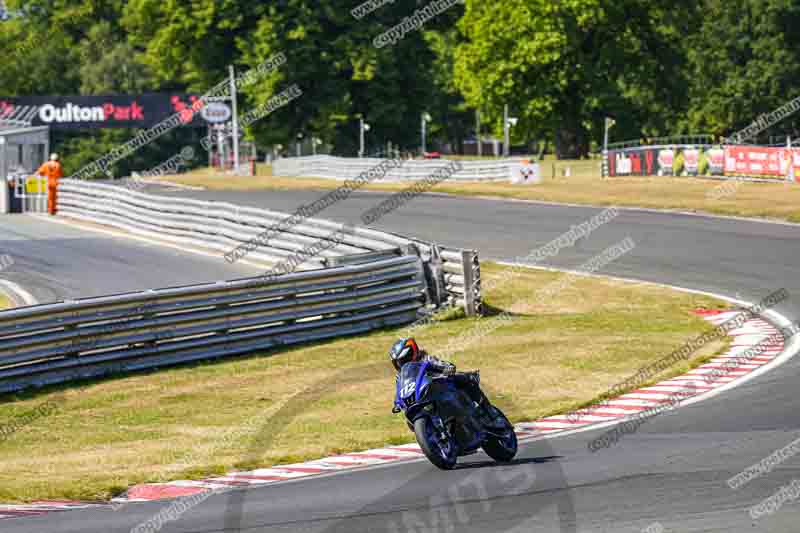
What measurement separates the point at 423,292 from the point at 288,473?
9014mm

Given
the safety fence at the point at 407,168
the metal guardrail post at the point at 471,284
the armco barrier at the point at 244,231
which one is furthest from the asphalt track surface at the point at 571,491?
the safety fence at the point at 407,168

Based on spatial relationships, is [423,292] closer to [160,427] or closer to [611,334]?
[611,334]

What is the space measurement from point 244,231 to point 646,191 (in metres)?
20.9

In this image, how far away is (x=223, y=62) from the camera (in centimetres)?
7562

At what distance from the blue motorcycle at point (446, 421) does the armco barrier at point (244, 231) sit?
29.6ft

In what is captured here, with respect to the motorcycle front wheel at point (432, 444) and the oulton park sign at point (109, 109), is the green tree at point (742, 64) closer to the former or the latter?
the oulton park sign at point (109, 109)

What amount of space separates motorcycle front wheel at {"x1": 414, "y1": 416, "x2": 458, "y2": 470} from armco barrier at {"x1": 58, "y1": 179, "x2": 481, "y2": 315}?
9.33 m

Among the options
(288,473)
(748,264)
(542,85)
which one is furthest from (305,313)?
(542,85)

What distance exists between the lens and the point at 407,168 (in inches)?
2178

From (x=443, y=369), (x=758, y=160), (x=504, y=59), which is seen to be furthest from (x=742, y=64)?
(x=443, y=369)

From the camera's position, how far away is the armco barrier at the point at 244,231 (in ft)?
65.3

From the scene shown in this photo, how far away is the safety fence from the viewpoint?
2048 inches

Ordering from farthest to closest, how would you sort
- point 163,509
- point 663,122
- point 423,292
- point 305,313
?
point 663,122 < point 423,292 < point 305,313 < point 163,509

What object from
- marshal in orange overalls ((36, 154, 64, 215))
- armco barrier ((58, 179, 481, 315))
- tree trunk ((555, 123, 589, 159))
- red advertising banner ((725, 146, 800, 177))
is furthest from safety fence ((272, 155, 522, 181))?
armco barrier ((58, 179, 481, 315))
